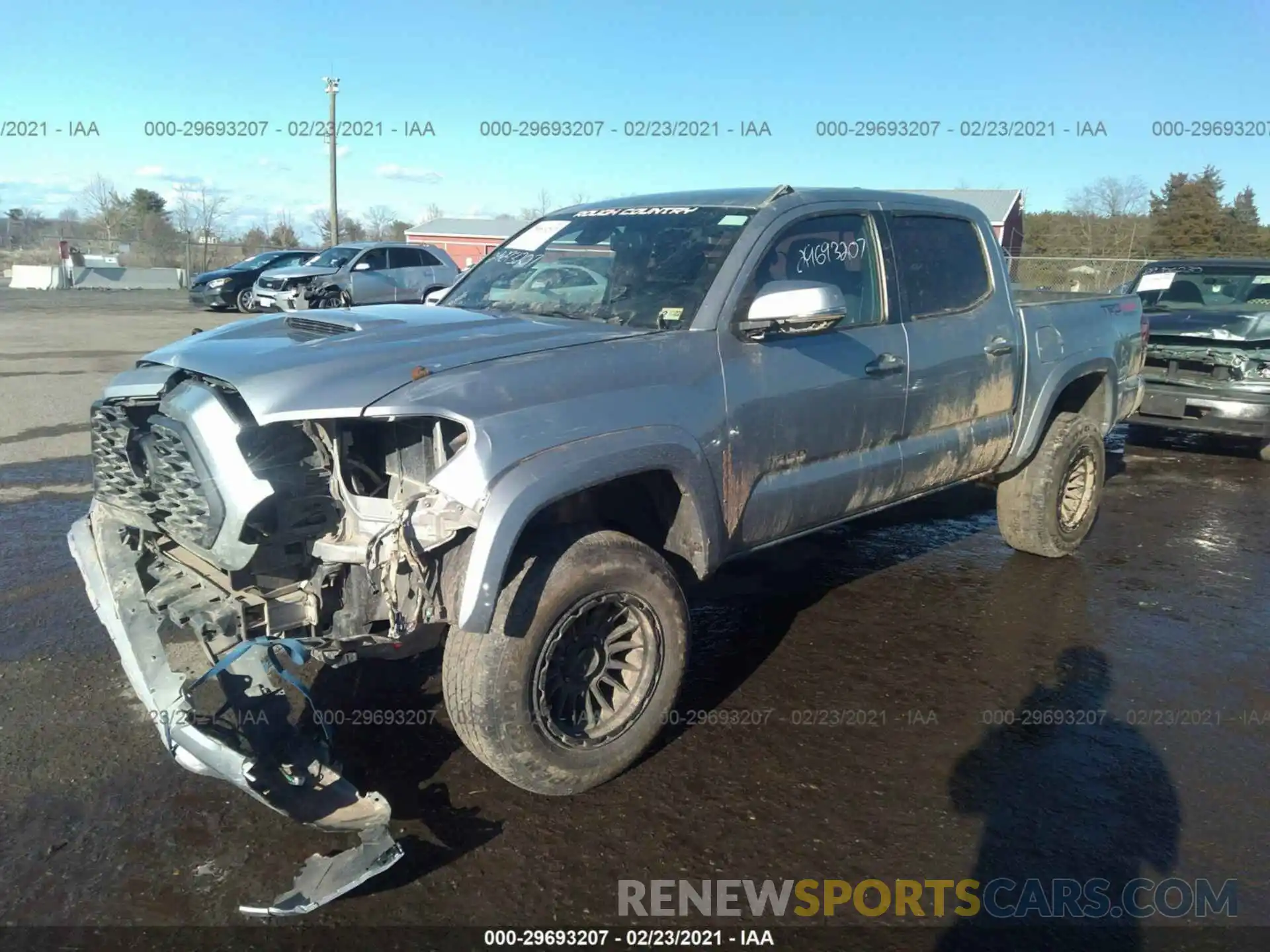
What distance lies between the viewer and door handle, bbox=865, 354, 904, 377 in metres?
4.09

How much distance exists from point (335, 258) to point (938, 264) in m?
19.4

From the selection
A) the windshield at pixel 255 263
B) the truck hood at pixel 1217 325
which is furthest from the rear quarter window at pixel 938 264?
the windshield at pixel 255 263

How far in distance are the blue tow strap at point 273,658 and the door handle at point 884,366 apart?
2.52 m

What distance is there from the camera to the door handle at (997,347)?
15.6 ft

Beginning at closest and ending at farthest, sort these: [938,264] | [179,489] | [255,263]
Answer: [179,489] < [938,264] < [255,263]

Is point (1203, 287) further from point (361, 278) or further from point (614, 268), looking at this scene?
point (361, 278)

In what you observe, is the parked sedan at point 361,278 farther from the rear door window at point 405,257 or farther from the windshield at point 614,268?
the windshield at point 614,268

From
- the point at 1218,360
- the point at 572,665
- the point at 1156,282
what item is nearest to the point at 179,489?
the point at 572,665

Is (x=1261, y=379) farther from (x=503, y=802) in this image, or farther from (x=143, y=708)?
(x=143, y=708)

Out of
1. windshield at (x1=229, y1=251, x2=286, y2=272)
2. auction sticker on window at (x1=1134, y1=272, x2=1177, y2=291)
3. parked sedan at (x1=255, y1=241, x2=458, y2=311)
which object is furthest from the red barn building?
auction sticker on window at (x1=1134, y1=272, x2=1177, y2=291)

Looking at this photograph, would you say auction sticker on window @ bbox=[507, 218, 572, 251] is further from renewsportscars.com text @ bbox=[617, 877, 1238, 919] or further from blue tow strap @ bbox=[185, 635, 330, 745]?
renewsportscars.com text @ bbox=[617, 877, 1238, 919]

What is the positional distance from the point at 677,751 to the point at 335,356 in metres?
1.87

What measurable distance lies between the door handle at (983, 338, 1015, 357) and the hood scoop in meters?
3.05

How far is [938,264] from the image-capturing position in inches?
187
